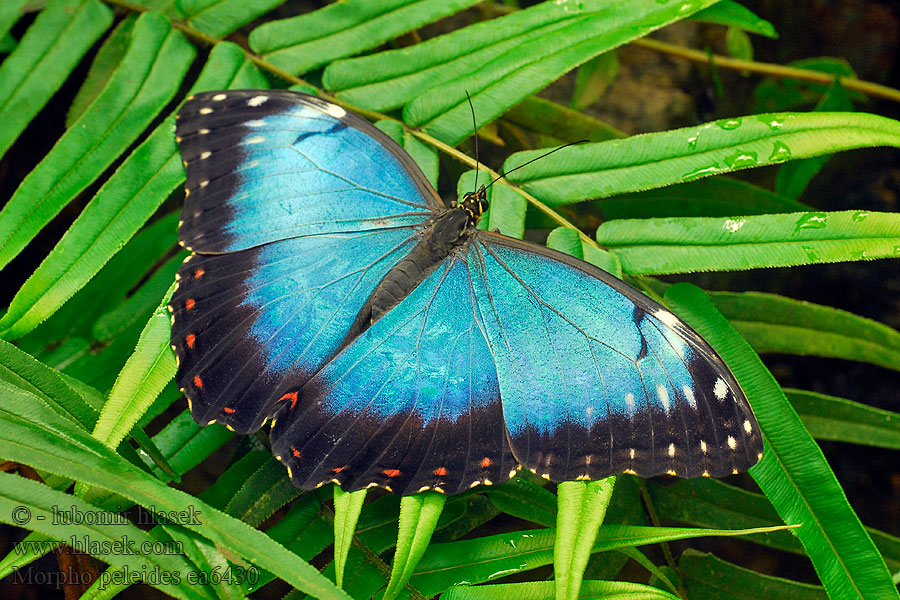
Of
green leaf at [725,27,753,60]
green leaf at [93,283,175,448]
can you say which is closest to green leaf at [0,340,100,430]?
green leaf at [93,283,175,448]

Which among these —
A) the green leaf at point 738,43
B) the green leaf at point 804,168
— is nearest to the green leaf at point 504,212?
the green leaf at point 804,168

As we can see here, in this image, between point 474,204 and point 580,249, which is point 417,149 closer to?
point 474,204

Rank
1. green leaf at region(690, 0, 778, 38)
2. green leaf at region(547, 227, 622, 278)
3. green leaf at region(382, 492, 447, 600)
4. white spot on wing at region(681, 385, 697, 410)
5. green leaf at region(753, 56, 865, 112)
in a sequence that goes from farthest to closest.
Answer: green leaf at region(753, 56, 865, 112)
green leaf at region(690, 0, 778, 38)
green leaf at region(547, 227, 622, 278)
white spot on wing at region(681, 385, 697, 410)
green leaf at region(382, 492, 447, 600)

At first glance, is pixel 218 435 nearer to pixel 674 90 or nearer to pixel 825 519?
pixel 825 519

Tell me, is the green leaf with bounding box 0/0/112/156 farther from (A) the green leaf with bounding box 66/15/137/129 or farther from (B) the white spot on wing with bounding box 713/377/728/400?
(B) the white spot on wing with bounding box 713/377/728/400

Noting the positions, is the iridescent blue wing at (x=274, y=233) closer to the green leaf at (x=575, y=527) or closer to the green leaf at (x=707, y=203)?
the green leaf at (x=575, y=527)

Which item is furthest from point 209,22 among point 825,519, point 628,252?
point 825,519
